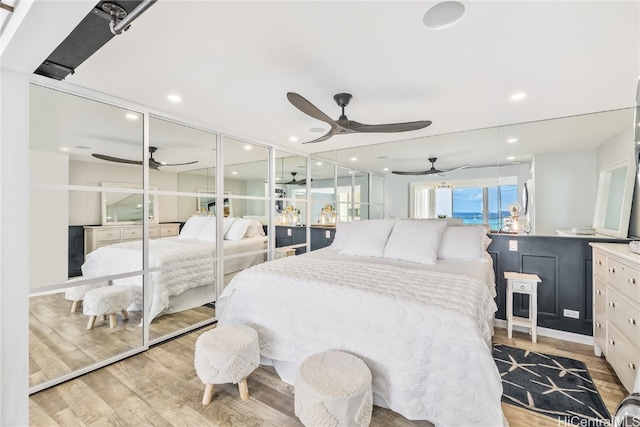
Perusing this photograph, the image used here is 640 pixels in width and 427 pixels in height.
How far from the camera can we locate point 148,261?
2648mm

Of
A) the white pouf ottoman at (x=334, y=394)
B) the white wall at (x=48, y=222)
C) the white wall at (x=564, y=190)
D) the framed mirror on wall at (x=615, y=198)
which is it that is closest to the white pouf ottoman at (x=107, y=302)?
the white wall at (x=48, y=222)

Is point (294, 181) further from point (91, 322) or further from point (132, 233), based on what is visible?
point (91, 322)

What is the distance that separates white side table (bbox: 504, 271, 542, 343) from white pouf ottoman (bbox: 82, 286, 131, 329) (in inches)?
149

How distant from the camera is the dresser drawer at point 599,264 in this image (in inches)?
91.4

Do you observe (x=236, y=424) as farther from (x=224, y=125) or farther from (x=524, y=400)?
(x=224, y=125)

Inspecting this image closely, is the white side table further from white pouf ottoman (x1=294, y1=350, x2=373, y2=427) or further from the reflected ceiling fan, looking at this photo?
the reflected ceiling fan

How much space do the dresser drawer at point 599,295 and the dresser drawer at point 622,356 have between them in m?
0.20

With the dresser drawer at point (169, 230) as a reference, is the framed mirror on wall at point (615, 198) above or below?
above

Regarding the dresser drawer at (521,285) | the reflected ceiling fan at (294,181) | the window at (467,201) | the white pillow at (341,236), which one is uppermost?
the reflected ceiling fan at (294,181)

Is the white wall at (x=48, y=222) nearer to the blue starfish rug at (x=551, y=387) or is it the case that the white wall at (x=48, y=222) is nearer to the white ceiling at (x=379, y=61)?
the white ceiling at (x=379, y=61)

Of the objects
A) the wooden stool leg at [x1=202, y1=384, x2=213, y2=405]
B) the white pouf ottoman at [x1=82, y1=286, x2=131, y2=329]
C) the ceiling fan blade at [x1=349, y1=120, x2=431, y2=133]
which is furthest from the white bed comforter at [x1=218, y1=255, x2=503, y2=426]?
the ceiling fan blade at [x1=349, y1=120, x2=431, y2=133]

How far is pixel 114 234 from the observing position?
241 centimetres

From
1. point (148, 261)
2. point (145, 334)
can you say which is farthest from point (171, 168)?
point (145, 334)

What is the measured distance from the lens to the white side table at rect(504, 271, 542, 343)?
2764 mm
